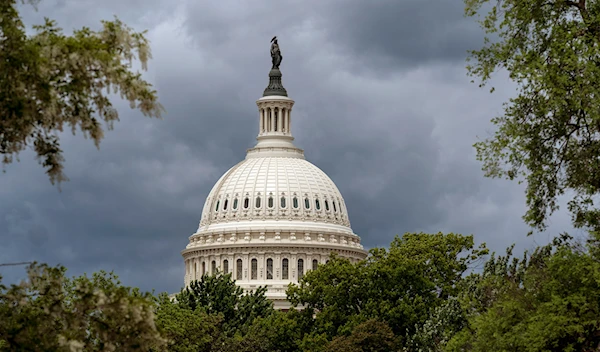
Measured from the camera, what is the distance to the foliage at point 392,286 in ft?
349

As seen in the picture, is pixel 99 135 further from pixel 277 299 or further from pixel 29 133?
pixel 277 299

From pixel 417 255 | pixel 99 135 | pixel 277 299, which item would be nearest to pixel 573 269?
pixel 99 135

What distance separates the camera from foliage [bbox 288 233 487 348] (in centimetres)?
10644

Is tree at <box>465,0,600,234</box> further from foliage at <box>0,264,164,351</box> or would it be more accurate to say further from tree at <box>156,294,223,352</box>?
tree at <box>156,294,223,352</box>

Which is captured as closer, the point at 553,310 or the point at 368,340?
the point at 553,310

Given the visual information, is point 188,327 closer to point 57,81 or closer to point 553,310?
point 553,310

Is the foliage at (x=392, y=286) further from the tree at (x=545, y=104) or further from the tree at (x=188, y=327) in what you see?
the tree at (x=545, y=104)

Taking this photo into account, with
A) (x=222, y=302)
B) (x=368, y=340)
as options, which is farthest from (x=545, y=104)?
(x=222, y=302)

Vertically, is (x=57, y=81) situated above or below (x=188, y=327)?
below

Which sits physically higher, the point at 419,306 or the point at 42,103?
the point at 419,306

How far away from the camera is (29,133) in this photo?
3022cm

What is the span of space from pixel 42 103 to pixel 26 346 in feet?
18.6

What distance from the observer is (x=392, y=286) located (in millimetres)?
109625

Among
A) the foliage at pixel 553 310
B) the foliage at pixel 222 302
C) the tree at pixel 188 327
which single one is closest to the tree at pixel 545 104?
the foliage at pixel 553 310
